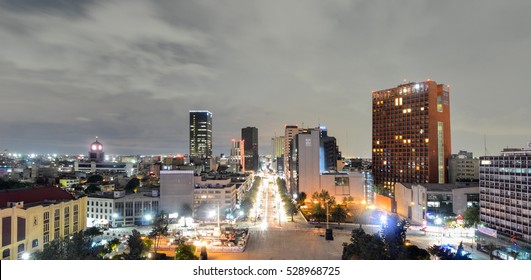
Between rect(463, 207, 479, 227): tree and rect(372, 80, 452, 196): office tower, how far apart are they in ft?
29.8

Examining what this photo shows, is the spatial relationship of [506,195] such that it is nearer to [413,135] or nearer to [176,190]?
[413,135]

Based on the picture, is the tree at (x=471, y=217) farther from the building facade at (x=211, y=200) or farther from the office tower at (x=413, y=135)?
the building facade at (x=211, y=200)

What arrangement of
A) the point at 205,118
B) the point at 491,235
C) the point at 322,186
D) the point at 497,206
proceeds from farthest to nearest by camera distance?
the point at 205,118, the point at 322,186, the point at 497,206, the point at 491,235

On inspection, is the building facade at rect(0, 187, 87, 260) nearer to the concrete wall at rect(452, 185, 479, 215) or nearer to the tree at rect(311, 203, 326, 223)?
the tree at rect(311, 203, 326, 223)

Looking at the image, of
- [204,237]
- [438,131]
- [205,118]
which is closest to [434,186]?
[438,131]

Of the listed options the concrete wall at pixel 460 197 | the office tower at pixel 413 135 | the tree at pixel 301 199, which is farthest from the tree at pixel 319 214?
the office tower at pixel 413 135

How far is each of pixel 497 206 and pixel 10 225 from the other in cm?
1865

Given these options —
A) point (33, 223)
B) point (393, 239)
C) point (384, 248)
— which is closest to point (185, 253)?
point (33, 223)

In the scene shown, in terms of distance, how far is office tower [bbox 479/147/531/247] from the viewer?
13.9 m

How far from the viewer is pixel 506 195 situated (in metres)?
15.0

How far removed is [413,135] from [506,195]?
12.3 meters

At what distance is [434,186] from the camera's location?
19.8 metres

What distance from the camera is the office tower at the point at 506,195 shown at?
548 inches

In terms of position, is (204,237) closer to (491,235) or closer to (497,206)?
(491,235)
